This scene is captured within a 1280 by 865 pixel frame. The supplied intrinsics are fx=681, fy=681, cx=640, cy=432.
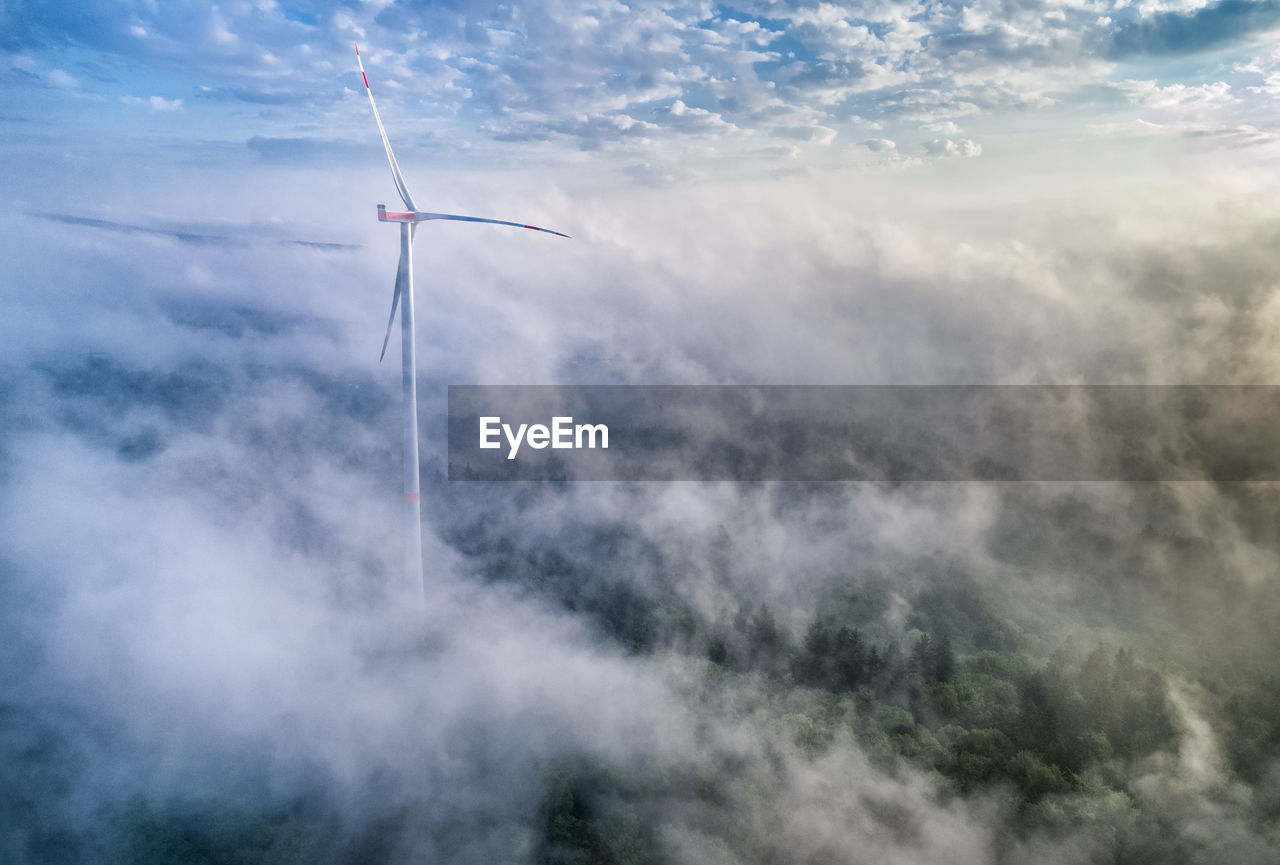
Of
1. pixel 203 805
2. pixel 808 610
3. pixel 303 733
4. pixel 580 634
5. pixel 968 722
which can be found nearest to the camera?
pixel 203 805

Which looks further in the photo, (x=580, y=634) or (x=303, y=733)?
(x=580, y=634)

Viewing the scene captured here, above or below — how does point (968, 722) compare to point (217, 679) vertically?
below

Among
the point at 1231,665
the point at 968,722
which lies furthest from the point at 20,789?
the point at 1231,665

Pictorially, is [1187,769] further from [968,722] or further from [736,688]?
[736,688]

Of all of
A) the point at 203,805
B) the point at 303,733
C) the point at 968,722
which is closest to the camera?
the point at 203,805

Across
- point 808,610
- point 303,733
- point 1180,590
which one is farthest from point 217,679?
Answer: point 1180,590

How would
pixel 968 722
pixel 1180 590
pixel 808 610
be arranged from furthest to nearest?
pixel 1180 590, pixel 808 610, pixel 968 722

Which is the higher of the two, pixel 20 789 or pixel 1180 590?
pixel 20 789

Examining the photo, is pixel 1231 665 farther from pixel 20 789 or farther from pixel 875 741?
pixel 20 789

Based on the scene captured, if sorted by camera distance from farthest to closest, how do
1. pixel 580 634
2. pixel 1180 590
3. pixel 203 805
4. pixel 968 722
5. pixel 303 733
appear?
pixel 1180 590, pixel 580 634, pixel 968 722, pixel 303 733, pixel 203 805
